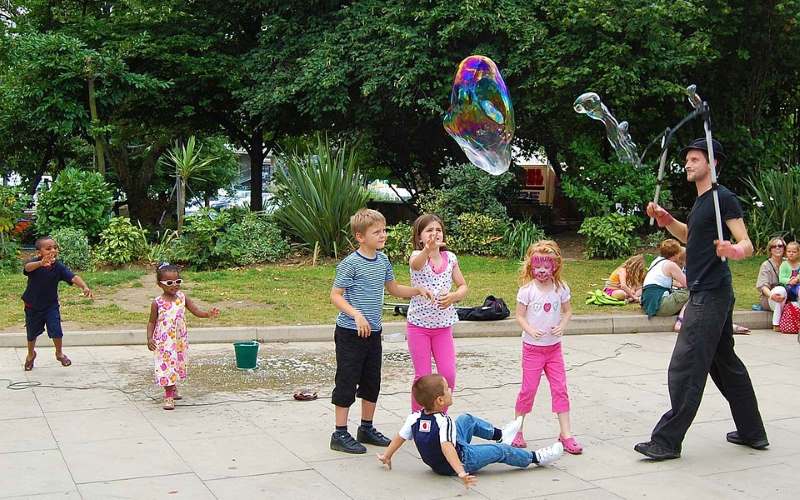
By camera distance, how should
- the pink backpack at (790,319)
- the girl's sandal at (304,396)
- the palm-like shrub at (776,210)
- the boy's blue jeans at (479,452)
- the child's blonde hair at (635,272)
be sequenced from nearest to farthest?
1. the boy's blue jeans at (479,452)
2. the girl's sandal at (304,396)
3. the pink backpack at (790,319)
4. the child's blonde hair at (635,272)
5. the palm-like shrub at (776,210)

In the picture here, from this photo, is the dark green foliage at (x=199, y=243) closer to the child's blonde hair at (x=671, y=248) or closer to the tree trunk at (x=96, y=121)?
the tree trunk at (x=96, y=121)

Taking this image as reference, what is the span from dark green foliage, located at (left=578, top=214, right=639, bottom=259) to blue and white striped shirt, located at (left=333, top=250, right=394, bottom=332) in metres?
11.1

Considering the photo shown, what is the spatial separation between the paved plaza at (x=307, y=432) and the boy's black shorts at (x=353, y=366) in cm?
37

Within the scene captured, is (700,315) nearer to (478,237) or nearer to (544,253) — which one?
(544,253)

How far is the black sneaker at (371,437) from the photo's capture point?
6.28 metres

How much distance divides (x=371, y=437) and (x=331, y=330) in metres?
4.05

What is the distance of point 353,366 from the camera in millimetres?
6137

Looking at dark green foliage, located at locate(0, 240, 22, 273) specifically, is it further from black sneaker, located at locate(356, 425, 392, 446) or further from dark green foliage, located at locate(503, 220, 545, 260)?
black sneaker, located at locate(356, 425, 392, 446)

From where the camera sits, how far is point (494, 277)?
14352 mm

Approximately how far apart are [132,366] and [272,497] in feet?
12.9

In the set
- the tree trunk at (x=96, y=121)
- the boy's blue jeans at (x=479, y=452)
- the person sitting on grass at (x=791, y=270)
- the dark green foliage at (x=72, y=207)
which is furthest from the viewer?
the tree trunk at (x=96, y=121)

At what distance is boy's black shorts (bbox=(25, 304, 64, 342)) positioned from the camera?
830 cm

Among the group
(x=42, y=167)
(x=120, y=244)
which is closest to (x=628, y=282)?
(x=120, y=244)

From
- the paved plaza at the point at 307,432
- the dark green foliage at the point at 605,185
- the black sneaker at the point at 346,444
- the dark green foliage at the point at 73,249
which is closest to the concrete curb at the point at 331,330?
the paved plaza at the point at 307,432
